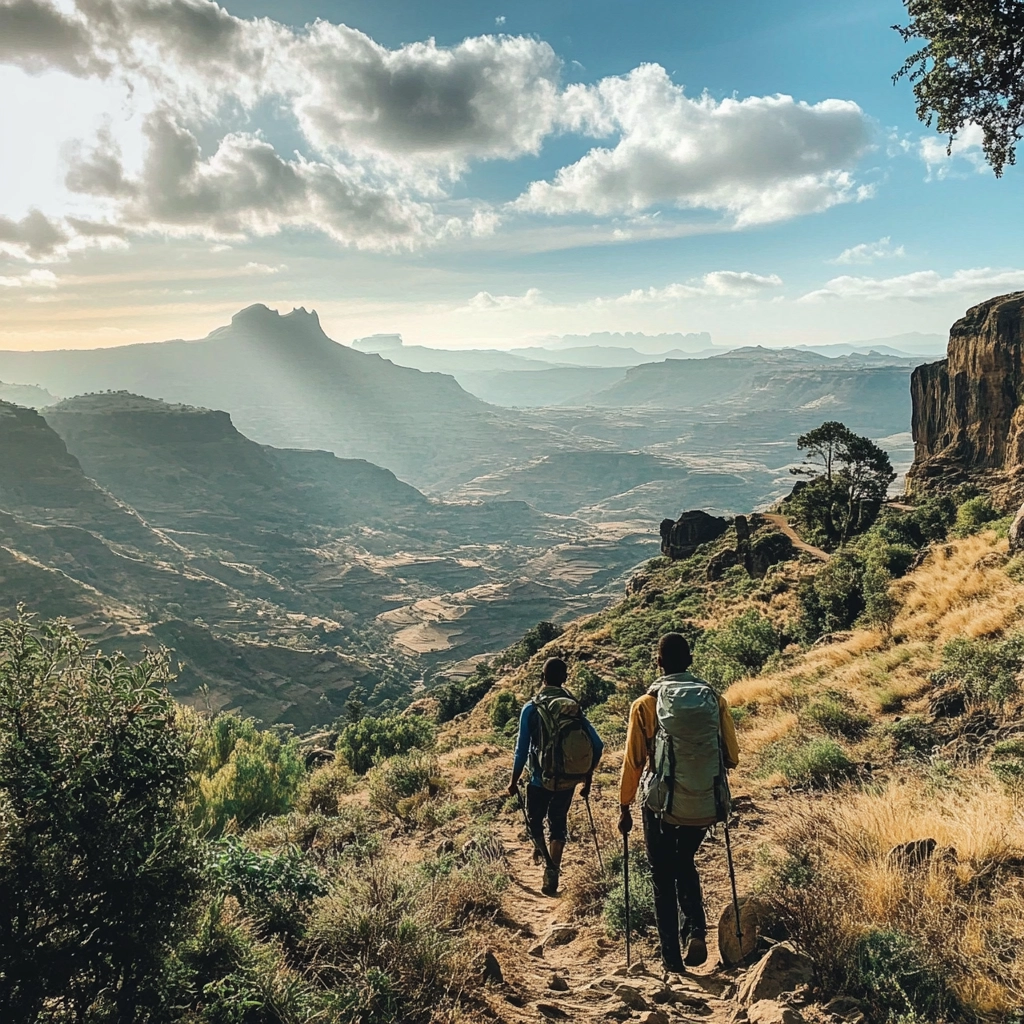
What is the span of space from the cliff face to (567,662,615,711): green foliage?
29.4m

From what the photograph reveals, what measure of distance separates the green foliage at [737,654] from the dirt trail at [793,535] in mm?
15665

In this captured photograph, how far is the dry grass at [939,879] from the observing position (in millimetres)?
3385

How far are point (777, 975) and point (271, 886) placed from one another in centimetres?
384

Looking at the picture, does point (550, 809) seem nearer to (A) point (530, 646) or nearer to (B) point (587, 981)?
(B) point (587, 981)

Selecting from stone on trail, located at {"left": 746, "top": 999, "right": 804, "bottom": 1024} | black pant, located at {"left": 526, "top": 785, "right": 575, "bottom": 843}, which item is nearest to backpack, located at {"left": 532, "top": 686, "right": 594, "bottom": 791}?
black pant, located at {"left": 526, "top": 785, "right": 575, "bottom": 843}

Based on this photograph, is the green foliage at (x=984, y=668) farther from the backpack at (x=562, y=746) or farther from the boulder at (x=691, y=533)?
the boulder at (x=691, y=533)

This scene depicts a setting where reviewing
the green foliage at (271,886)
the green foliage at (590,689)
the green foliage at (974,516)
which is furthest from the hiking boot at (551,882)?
the green foliage at (974,516)

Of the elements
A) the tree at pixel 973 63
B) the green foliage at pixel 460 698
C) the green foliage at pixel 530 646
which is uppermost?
the tree at pixel 973 63

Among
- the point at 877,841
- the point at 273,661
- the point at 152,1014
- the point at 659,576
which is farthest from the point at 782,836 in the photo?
the point at 273,661

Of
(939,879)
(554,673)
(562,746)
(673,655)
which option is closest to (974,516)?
(554,673)

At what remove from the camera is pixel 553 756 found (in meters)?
5.86

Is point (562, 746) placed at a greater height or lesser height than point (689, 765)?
lesser

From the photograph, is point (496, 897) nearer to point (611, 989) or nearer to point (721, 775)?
point (611, 989)

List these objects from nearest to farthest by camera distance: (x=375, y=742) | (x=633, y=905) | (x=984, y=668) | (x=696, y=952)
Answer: (x=696, y=952)
(x=633, y=905)
(x=984, y=668)
(x=375, y=742)
